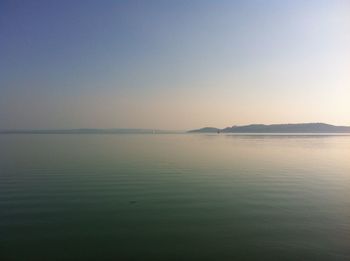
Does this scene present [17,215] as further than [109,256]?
Yes

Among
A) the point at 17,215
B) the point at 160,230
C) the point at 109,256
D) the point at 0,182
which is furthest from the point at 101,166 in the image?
the point at 109,256

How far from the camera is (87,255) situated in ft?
33.4

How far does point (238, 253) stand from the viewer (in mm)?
10617

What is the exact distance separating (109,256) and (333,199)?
14.2m

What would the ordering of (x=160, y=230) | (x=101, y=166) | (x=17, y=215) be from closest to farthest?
1. (x=160, y=230)
2. (x=17, y=215)
3. (x=101, y=166)

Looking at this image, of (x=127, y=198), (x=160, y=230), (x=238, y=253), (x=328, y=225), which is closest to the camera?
(x=238, y=253)

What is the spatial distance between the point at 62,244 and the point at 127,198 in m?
7.39

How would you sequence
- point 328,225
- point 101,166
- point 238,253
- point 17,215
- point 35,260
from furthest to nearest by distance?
point 101,166
point 17,215
point 328,225
point 238,253
point 35,260

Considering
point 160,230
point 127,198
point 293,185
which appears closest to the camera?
point 160,230

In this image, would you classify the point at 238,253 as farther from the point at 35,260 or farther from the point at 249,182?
the point at 249,182

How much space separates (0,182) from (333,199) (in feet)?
73.6

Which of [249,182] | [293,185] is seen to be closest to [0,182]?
[249,182]

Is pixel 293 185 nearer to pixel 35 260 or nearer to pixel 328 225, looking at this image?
pixel 328 225

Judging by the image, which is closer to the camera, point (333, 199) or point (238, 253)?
point (238, 253)
